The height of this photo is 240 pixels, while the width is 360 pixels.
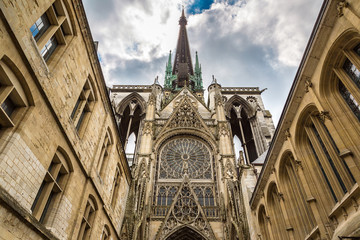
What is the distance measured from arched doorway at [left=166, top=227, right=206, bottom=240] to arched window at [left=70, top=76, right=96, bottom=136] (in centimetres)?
1138

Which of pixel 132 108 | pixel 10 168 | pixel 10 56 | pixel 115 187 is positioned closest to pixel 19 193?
pixel 10 168

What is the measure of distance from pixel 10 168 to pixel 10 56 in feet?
7.28

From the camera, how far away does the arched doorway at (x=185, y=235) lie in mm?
16375

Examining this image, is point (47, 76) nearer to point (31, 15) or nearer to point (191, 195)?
point (31, 15)

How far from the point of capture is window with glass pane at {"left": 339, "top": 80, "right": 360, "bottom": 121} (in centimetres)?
565

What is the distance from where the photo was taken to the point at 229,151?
66.0ft

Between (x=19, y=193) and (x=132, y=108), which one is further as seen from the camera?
(x=132, y=108)

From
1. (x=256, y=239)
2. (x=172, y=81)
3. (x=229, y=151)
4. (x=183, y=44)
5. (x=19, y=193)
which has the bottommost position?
(x=19, y=193)

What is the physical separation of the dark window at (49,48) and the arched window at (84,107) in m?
1.82

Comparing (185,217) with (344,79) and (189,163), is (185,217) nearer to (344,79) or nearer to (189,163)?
(189,163)

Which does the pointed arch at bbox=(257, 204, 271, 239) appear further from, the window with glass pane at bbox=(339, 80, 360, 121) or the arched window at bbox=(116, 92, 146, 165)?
the arched window at bbox=(116, 92, 146, 165)

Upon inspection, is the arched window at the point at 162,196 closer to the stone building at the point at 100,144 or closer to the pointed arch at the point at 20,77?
the stone building at the point at 100,144

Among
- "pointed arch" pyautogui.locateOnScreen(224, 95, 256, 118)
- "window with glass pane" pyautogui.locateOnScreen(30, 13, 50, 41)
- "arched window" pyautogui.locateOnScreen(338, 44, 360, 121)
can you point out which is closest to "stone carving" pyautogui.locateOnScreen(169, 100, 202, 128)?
"pointed arch" pyautogui.locateOnScreen(224, 95, 256, 118)

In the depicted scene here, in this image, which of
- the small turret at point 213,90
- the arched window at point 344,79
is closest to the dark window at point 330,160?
the arched window at point 344,79
